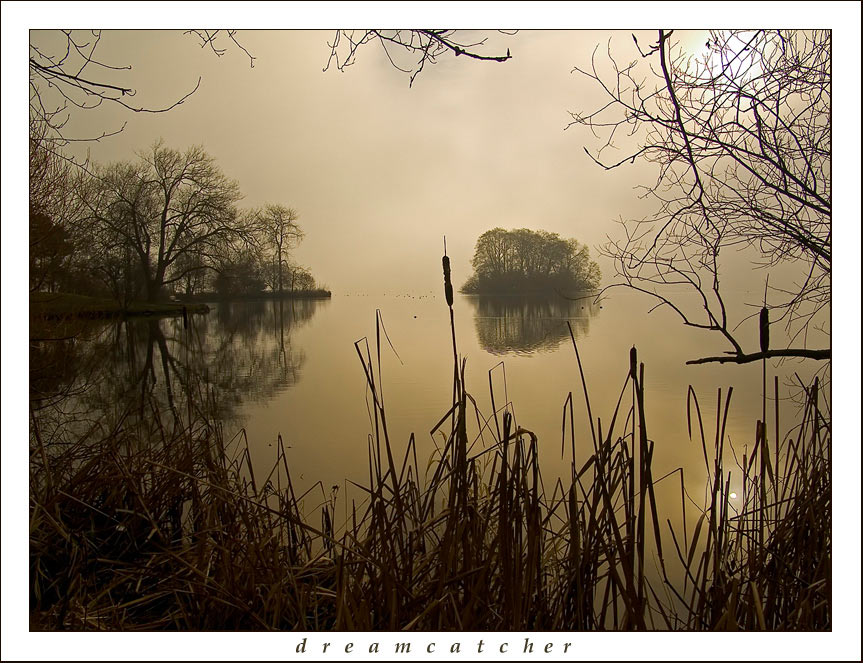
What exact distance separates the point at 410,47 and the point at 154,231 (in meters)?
1.70

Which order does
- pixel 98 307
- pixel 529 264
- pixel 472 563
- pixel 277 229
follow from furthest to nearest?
pixel 98 307
pixel 529 264
pixel 277 229
pixel 472 563

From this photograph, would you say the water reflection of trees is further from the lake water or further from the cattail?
the cattail

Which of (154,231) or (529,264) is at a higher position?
(154,231)

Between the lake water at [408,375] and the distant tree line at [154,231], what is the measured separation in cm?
26

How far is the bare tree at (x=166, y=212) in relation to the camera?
7.26 ft

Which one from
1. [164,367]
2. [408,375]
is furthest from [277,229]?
[164,367]

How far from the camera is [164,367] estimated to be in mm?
3871

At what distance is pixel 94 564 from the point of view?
6.10 ft

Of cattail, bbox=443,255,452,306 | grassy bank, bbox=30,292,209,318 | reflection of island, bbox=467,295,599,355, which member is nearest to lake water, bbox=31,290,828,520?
reflection of island, bbox=467,295,599,355

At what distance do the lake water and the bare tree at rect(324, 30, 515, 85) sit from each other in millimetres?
917

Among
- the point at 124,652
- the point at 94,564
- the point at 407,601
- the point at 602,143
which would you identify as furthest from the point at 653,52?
the point at 94,564

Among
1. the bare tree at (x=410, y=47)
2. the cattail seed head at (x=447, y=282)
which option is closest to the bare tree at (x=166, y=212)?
the bare tree at (x=410, y=47)

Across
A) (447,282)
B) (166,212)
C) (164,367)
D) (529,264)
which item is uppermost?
(166,212)

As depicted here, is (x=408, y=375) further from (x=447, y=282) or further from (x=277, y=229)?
(x=447, y=282)
